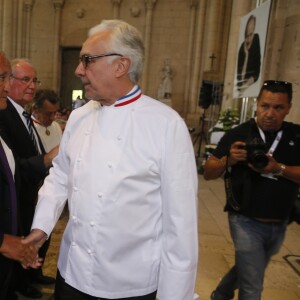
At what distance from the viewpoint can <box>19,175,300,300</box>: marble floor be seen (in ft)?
10.0

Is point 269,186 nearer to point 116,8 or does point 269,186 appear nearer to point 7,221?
point 7,221

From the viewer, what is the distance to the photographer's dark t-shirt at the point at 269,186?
84.5 inches

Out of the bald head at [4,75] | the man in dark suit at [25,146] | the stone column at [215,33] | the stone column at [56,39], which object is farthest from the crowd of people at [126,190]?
the stone column at [56,39]

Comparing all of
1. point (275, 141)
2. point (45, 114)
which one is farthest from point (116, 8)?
point (275, 141)

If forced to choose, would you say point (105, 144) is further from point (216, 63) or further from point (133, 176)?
point (216, 63)

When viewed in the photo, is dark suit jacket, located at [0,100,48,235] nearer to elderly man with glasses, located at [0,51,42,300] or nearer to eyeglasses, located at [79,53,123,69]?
elderly man with glasses, located at [0,51,42,300]

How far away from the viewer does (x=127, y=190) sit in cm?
139

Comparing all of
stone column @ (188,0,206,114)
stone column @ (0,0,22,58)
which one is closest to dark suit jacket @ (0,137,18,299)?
stone column @ (188,0,206,114)

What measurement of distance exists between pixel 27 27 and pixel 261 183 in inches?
627

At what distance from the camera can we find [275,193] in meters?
2.17

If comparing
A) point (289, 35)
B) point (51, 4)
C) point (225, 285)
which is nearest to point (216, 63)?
point (289, 35)

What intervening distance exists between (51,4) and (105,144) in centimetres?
1604

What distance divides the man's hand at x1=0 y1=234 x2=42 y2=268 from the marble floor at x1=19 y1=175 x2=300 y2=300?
1307 mm

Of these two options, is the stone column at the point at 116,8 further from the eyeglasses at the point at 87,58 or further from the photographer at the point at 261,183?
the eyeglasses at the point at 87,58
